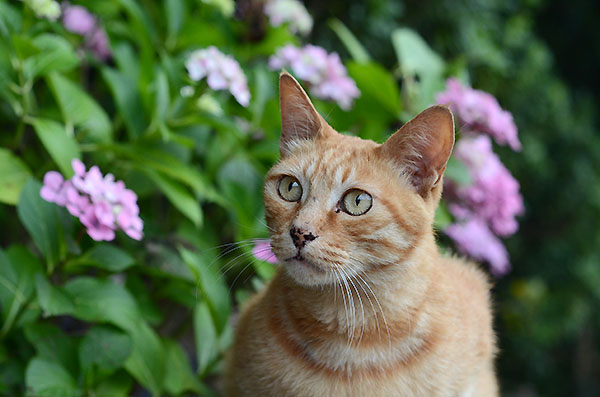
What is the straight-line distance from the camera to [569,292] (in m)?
3.14

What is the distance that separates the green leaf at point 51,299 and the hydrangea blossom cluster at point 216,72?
0.67 m

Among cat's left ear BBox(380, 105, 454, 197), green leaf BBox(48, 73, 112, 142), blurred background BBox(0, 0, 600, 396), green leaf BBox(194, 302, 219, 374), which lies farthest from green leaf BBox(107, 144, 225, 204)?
cat's left ear BBox(380, 105, 454, 197)

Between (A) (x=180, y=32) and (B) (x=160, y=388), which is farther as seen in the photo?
(A) (x=180, y=32)

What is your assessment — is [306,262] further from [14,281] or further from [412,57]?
[412,57]

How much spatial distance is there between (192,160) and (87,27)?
0.65 m

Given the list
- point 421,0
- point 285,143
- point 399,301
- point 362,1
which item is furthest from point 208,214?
point 421,0

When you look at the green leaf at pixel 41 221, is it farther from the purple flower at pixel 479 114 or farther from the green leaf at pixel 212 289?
the purple flower at pixel 479 114

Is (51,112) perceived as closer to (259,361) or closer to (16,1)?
(16,1)

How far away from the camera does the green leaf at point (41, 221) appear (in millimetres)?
1476

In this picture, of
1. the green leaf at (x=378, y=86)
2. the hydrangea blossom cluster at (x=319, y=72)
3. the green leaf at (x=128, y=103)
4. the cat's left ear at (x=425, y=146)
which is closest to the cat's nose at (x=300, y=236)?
the cat's left ear at (x=425, y=146)

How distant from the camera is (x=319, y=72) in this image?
2.11 m

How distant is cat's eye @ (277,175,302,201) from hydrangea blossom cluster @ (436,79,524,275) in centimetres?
92

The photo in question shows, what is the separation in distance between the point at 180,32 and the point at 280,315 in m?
1.20

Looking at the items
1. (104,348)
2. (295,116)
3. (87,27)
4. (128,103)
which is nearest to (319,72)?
(128,103)
